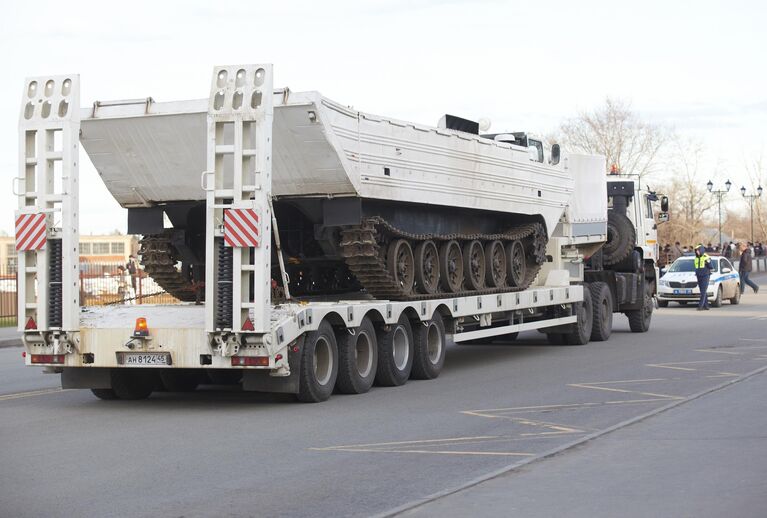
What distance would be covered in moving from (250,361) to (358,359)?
245 centimetres

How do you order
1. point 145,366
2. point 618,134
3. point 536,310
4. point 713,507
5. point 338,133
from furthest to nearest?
point 618,134 → point 536,310 → point 338,133 → point 145,366 → point 713,507

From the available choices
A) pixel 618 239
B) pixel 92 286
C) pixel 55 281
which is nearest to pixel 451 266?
pixel 55 281

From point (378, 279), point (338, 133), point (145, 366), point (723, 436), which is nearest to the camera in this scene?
point (723, 436)

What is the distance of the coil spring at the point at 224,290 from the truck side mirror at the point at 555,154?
10.0 meters

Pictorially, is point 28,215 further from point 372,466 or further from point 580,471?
point 580,471

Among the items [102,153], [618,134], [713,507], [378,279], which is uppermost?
[618,134]

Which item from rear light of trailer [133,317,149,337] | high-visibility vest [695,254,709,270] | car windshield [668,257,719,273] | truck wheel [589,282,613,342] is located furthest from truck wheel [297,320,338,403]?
car windshield [668,257,719,273]

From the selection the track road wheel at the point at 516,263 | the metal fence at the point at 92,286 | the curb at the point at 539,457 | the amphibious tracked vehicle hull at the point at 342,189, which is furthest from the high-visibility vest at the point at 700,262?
the curb at the point at 539,457

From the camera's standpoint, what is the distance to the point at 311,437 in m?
10.5

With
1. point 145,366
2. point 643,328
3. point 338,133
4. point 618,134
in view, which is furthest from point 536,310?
point 618,134

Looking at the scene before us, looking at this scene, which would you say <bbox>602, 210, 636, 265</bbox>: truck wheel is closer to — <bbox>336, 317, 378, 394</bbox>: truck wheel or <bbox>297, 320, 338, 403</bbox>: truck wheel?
<bbox>336, 317, 378, 394</bbox>: truck wheel

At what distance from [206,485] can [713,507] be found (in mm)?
3370

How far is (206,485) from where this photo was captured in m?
8.29

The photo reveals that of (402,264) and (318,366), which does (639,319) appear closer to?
(402,264)
